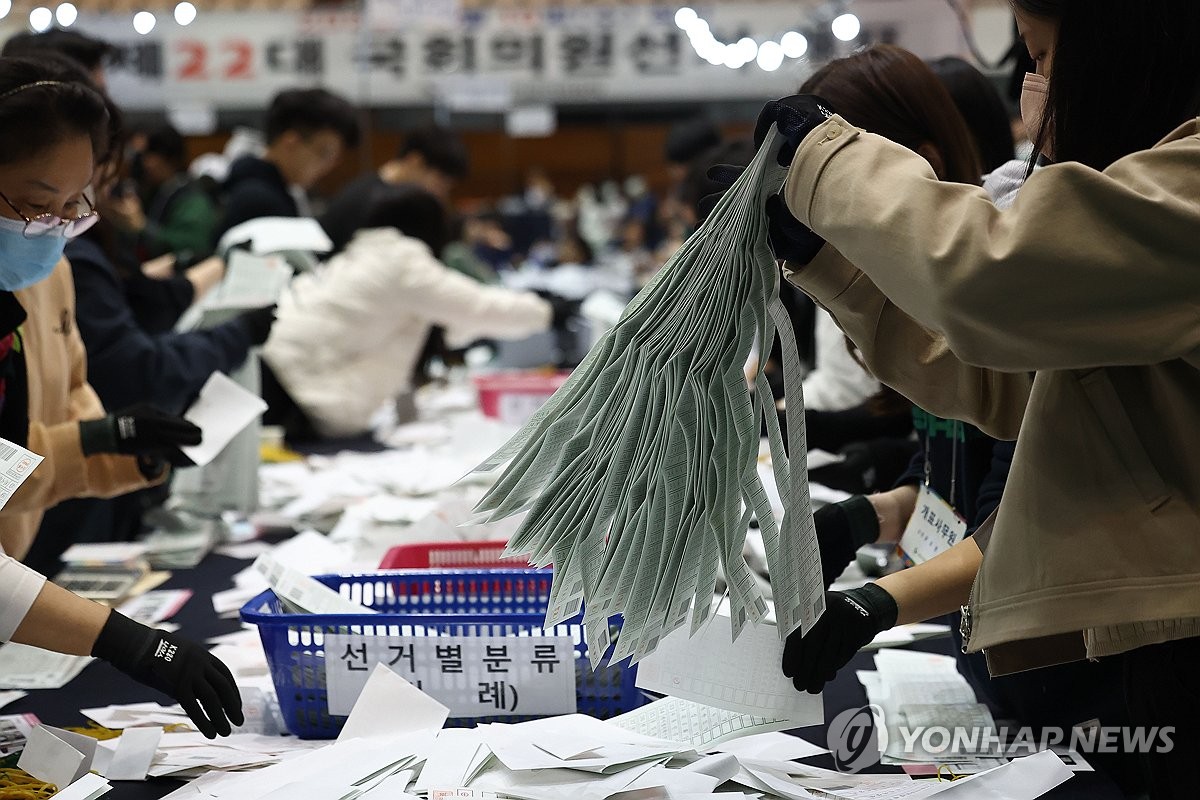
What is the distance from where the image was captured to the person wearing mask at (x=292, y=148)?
150 inches

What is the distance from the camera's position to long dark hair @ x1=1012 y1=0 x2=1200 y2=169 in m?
0.90

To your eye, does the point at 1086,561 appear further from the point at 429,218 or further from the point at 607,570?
the point at 429,218

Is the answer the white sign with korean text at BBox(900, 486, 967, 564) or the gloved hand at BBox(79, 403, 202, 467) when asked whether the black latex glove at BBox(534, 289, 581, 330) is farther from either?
the white sign with korean text at BBox(900, 486, 967, 564)

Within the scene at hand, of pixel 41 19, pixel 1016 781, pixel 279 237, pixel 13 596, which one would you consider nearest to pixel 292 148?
pixel 279 237

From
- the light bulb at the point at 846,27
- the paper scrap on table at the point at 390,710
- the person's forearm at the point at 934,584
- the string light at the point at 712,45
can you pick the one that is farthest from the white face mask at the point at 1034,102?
the string light at the point at 712,45

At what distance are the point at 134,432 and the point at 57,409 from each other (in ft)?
0.67

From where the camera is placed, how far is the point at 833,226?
90cm

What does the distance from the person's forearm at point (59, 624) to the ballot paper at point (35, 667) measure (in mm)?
393

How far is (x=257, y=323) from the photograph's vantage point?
2.64 meters

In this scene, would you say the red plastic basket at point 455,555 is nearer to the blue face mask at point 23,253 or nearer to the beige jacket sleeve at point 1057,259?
the blue face mask at point 23,253

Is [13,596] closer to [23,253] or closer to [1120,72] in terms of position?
[23,253]

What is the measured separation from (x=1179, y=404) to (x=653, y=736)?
678 mm

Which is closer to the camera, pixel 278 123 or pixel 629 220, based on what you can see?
pixel 278 123

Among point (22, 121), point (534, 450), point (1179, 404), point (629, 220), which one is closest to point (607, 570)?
point (534, 450)
